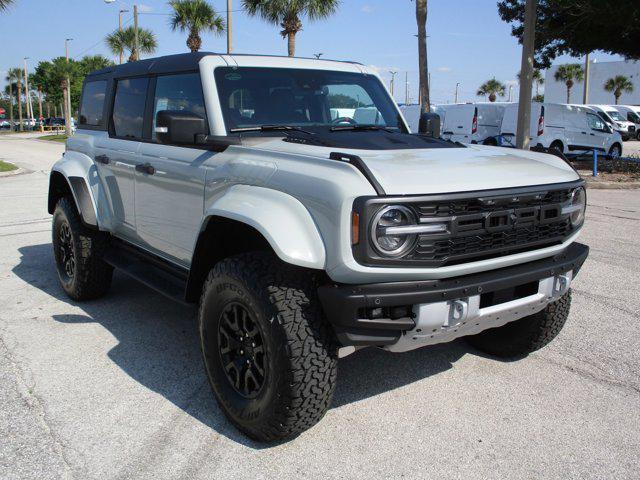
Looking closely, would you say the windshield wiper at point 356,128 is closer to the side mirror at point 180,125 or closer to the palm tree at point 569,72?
the side mirror at point 180,125

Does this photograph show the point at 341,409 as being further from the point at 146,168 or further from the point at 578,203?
the point at 146,168

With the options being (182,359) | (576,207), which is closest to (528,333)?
(576,207)

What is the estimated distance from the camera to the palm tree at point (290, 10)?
25062mm

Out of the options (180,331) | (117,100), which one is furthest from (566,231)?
(117,100)

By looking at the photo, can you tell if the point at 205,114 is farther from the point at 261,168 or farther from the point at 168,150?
the point at 261,168

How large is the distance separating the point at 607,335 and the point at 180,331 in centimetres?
316

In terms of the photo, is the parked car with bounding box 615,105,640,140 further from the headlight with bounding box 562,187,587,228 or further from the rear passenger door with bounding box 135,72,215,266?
the rear passenger door with bounding box 135,72,215,266

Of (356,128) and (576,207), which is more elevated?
(356,128)

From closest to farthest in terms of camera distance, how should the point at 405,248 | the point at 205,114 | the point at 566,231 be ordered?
the point at 405,248
the point at 566,231
the point at 205,114

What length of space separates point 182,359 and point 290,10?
2326 cm

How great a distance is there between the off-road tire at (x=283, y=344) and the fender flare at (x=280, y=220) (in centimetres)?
21

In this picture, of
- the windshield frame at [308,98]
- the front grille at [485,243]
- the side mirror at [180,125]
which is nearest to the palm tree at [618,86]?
the windshield frame at [308,98]

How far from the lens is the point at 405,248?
2.69m

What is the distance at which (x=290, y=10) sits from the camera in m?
25.1
